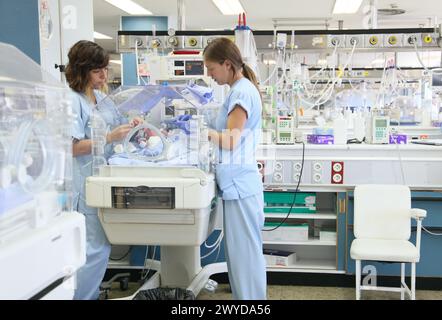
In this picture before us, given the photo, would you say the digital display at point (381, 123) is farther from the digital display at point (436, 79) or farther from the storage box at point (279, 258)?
the digital display at point (436, 79)

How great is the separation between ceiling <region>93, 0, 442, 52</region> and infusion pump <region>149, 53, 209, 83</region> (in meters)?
4.23

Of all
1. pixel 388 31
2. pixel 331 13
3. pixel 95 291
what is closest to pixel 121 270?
pixel 95 291

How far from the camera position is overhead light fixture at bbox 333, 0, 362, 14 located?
7.11m

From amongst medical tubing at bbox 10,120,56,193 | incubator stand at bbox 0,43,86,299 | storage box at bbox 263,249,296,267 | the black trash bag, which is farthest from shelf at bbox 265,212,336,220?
medical tubing at bbox 10,120,56,193

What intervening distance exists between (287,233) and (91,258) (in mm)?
1513

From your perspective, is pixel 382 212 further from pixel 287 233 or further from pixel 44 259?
pixel 44 259

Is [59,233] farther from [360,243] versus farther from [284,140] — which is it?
[284,140]

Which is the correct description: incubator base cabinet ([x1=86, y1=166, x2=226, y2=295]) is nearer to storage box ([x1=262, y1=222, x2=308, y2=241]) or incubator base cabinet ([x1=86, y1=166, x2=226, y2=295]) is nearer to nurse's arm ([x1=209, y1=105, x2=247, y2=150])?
nurse's arm ([x1=209, y1=105, x2=247, y2=150])

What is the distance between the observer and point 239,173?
250 centimetres

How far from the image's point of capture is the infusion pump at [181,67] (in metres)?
3.29

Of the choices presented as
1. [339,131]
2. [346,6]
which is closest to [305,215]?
[339,131]

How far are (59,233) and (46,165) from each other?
25cm

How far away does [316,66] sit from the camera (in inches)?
290

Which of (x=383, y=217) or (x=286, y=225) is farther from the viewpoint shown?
(x=286, y=225)
